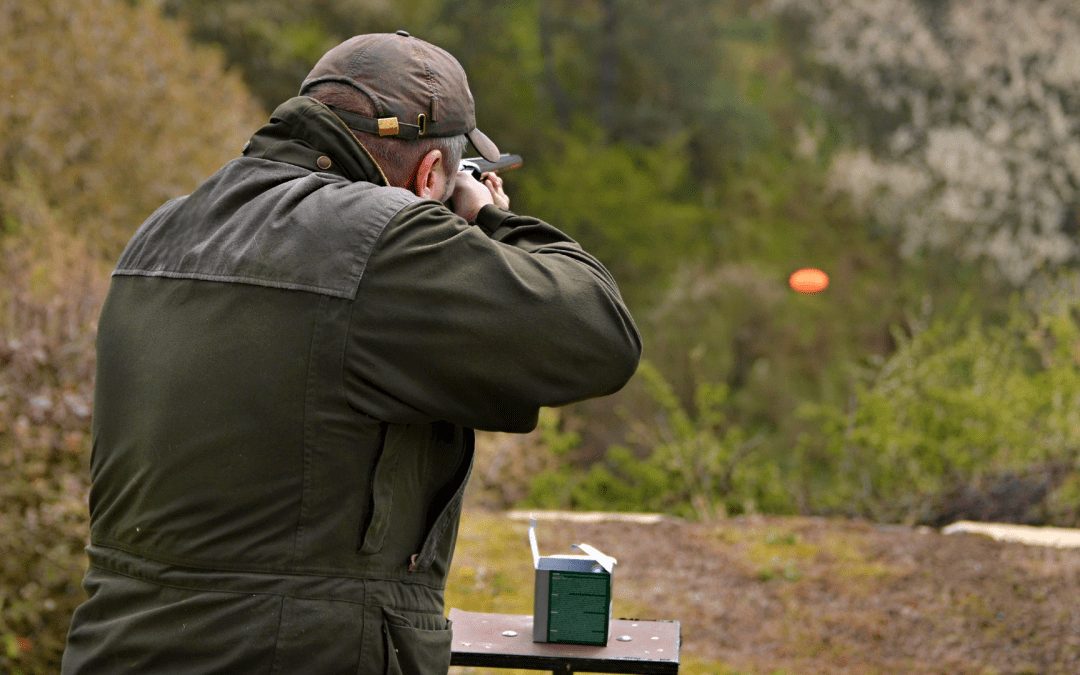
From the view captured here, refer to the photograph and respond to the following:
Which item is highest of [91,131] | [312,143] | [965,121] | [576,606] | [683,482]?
[965,121]

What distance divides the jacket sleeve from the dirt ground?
293 cm

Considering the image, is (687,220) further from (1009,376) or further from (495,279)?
(495,279)

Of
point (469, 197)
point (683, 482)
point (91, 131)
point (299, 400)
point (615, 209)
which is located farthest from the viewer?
point (615, 209)

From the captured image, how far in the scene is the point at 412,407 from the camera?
2.04 m

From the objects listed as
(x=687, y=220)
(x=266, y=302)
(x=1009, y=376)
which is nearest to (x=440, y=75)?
(x=266, y=302)

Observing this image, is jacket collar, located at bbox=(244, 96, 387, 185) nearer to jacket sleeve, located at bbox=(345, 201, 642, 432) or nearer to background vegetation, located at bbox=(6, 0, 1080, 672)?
jacket sleeve, located at bbox=(345, 201, 642, 432)

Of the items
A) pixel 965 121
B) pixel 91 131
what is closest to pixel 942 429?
pixel 91 131

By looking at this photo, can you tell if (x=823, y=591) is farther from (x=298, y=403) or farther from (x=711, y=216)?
(x=711, y=216)

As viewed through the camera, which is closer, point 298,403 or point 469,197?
point 298,403

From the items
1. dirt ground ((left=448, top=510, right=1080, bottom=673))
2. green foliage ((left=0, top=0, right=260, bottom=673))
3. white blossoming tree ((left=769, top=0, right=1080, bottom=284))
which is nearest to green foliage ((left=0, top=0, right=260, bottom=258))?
green foliage ((left=0, top=0, right=260, bottom=673))

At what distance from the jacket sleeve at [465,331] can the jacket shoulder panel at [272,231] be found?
4cm

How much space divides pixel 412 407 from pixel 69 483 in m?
3.06

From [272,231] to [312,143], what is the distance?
222 millimetres

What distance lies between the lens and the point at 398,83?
7.28 ft
